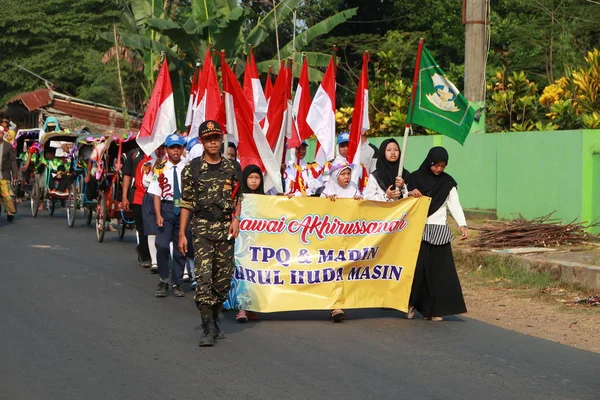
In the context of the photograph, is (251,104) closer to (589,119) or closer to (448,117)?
(448,117)

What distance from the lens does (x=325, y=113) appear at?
457 inches

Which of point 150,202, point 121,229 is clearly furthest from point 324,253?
point 121,229

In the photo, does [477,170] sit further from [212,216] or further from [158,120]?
[212,216]

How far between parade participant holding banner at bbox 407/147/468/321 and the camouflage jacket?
7.35ft

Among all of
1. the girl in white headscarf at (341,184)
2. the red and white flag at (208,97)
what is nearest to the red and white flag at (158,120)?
the red and white flag at (208,97)

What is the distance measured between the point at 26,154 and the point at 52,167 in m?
3.89

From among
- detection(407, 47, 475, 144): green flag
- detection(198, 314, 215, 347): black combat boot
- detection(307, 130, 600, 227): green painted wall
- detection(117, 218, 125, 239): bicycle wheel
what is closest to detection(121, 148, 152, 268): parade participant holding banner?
detection(117, 218, 125, 239): bicycle wheel

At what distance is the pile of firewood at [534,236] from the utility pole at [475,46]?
3379 millimetres

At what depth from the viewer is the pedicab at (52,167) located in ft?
66.2

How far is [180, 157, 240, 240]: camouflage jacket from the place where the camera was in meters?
7.78

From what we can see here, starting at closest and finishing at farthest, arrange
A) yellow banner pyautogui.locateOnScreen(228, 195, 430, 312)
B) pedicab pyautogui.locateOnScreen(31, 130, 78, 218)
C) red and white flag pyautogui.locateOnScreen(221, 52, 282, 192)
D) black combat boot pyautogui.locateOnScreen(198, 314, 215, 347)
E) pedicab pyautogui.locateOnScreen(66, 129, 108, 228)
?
black combat boot pyautogui.locateOnScreen(198, 314, 215, 347) → yellow banner pyautogui.locateOnScreen(228, 195, 430, 312) → red and white flag pyautogui.locateOnScreen(221, 52, 282, 192) → pedicab pyautogui.locateOnScreen(66, 129, 108, 228) → pedicab pyautogui.locateOnScreen(31, 130, 78, 218)

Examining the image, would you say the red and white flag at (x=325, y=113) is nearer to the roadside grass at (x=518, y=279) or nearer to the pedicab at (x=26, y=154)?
the roadside grass at (x=518, y=279)

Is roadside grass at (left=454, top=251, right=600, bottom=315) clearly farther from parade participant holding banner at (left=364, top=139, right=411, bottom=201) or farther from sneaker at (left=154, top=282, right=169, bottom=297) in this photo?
sneaker at (left=154, top=282, right=169, bottom=297)

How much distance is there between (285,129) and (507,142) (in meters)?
5.77
